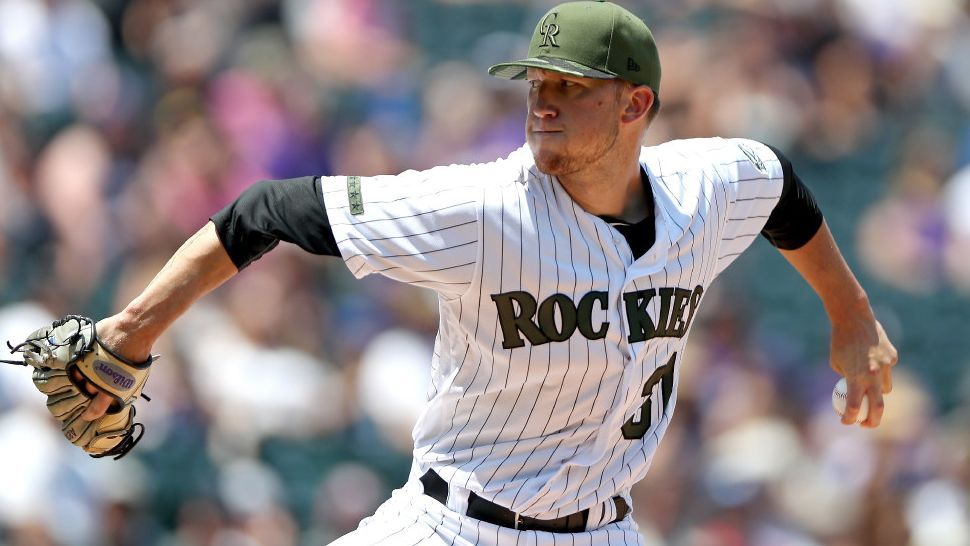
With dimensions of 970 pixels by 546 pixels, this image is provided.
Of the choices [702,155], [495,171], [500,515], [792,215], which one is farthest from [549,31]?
[500,515]

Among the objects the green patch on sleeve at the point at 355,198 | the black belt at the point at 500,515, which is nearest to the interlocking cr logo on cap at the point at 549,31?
the green patch on sleeve at the point at 355,198

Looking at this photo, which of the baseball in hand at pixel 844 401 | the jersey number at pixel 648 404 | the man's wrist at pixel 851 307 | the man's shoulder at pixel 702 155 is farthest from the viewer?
the man's wrist at pixel 851 307

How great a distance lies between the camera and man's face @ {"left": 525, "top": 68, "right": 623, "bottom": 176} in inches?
119

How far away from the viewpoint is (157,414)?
6.21 meters

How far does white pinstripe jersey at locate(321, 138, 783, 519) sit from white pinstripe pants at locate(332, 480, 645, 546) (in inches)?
2.5

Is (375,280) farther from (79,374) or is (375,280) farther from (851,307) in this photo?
(79,374)

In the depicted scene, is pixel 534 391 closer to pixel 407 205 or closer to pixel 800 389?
pixel 407 205

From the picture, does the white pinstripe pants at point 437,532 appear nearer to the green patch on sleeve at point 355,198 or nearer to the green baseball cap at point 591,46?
the green patch on sleeve at point 355,198

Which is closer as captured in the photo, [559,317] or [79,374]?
[79,374]

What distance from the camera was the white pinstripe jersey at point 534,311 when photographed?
2936 mm

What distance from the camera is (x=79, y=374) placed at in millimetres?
2938

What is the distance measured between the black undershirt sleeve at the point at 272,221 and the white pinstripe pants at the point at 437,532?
68 centimetres

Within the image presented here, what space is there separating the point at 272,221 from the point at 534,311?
620 millimetres

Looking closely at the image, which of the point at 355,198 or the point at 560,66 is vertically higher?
the point at 560,66
